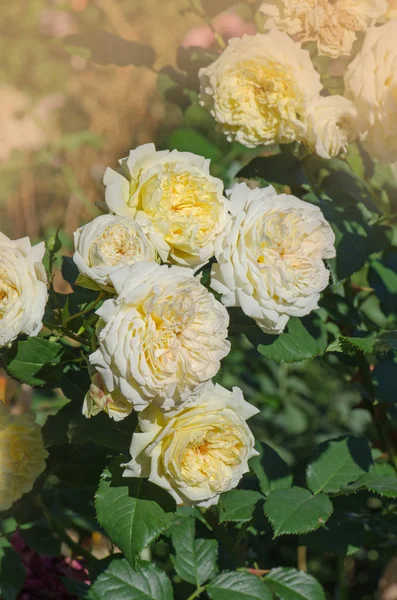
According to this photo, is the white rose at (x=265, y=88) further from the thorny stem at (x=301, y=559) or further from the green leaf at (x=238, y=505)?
the thorny stem at (x=301, y=559)

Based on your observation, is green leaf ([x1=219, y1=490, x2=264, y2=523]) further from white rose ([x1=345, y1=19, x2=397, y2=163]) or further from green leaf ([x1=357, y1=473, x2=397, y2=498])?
white rose ([x1=345, y1=19, x2=397, y2=163])

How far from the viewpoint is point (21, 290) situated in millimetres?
722

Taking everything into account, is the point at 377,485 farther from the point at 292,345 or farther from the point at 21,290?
the point at 21,290

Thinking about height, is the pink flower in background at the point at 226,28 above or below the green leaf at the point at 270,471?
above

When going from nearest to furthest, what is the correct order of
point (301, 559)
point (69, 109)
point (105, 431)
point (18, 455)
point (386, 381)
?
point (105, 431) → point (18, 455) → point (386, 381) → point (301, 559) → point (69, 109)

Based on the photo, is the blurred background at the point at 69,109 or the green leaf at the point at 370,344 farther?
the blurred background at the point at 69,109

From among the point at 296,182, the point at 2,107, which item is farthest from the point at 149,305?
the point at 2,107

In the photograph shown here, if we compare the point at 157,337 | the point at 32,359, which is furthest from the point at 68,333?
the point at 157,337

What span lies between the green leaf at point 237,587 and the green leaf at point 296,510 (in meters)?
0.11

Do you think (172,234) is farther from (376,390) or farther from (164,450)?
(376,390)

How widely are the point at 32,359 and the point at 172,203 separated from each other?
0.22 m

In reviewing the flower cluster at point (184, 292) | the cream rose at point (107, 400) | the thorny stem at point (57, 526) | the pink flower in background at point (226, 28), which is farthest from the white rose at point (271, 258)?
the pink flower in background at point (226, 28)

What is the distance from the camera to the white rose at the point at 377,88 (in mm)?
859

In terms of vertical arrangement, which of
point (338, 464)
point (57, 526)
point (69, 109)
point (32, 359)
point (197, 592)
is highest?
point (32, 359)
